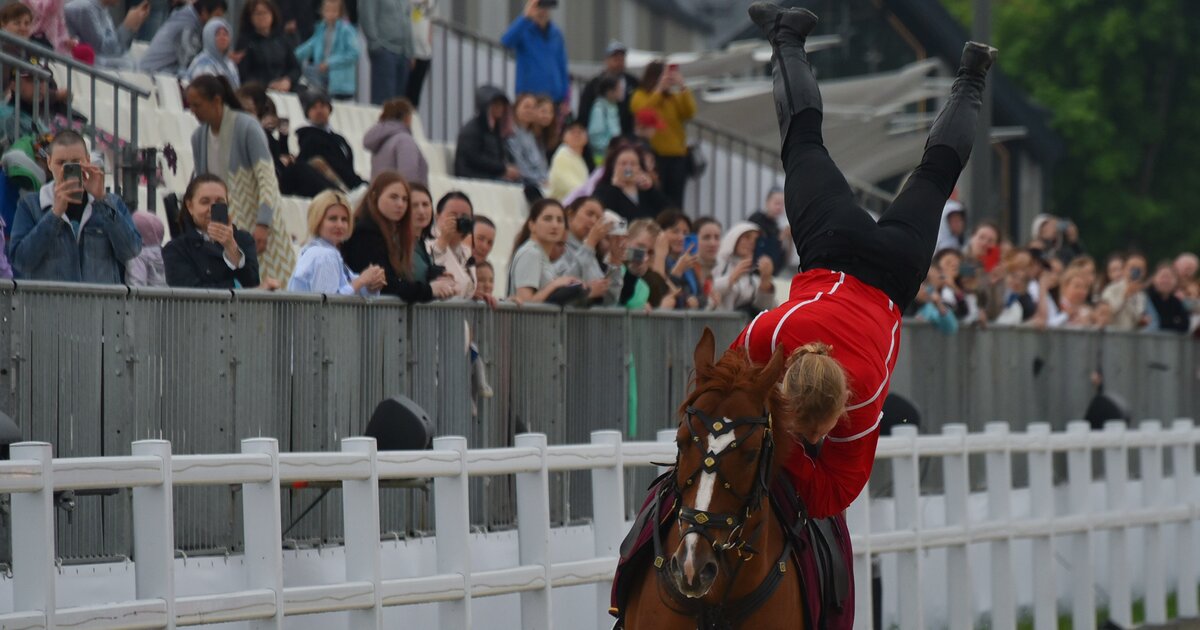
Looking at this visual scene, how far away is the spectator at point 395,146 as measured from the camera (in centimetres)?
1631

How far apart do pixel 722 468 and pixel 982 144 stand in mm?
11598

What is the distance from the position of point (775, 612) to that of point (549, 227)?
5.73 meters

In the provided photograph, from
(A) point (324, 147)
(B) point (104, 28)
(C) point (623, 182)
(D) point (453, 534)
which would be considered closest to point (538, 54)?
(C) point (623, 182)

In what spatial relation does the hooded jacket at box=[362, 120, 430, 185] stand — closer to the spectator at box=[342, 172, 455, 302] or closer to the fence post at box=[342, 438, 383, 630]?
the spectator at box=[342, 172, 455, 302]

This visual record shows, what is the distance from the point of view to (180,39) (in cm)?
1727

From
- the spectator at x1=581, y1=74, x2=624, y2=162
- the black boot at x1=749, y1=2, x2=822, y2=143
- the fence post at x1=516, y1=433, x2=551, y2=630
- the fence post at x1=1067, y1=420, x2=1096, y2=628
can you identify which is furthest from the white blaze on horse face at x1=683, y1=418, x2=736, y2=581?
the spectator at x1=581, y1=74, x2=624, y2=162

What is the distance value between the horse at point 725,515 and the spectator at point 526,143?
11.7 meters

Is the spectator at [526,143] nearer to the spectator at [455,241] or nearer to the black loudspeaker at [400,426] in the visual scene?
the spectator at [455,241]

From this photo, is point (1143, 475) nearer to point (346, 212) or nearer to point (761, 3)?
point (346, 212)

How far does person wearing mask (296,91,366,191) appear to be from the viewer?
54.1 ft

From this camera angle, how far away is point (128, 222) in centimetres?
1086

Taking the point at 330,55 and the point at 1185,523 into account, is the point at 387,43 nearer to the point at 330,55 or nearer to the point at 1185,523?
the point at 330,55

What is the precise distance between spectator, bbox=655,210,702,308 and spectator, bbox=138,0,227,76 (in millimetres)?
4065

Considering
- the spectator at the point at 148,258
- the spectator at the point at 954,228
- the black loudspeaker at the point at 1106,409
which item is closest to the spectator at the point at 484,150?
the spectator at the point at 954,228
